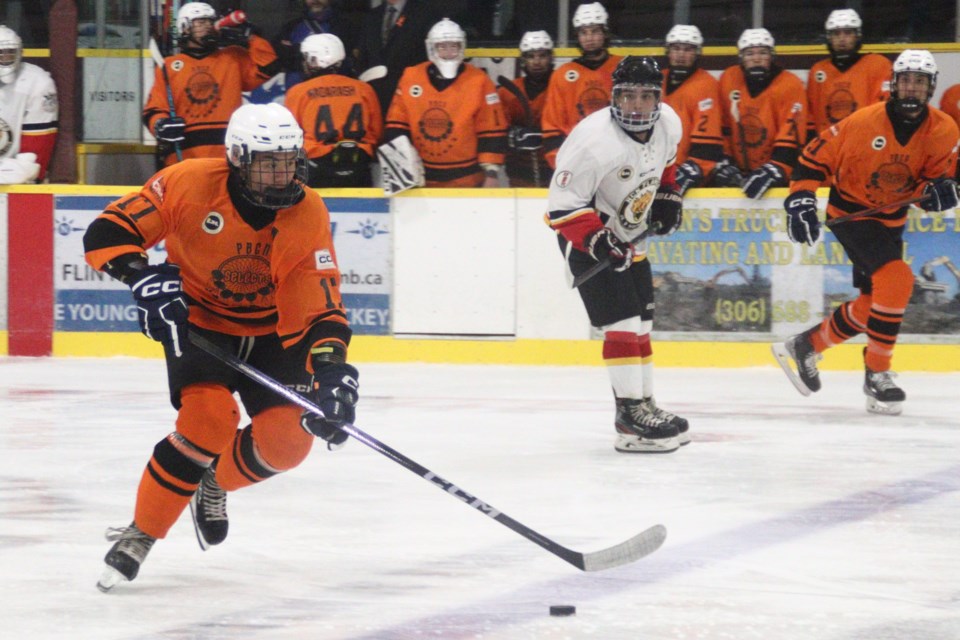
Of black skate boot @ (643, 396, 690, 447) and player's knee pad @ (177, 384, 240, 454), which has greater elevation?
player's knee pad @ (177, 384, 240, 454)

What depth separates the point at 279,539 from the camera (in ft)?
12.0

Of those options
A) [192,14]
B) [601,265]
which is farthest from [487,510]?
[192,14]

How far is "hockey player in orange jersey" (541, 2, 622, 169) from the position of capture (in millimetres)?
7172

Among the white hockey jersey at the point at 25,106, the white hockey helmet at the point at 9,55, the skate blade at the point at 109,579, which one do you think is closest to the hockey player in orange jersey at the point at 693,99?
the white hockey jersey at the point at 25,106

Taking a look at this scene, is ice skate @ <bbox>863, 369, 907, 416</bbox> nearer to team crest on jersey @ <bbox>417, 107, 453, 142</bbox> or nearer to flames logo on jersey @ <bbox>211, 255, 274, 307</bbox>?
team crest on jersey @ <bbox>417, 107, 453, 142</bbox>

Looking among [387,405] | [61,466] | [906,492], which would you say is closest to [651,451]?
[906,492]

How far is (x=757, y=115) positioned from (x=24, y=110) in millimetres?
3669

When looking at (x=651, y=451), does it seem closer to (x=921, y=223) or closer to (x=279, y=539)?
(x=279, y=539)

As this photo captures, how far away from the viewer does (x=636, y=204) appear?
4.98 metres

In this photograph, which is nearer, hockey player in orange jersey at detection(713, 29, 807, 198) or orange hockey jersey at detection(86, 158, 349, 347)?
orange hockey jersey at detection(86, 158, 349, 347)

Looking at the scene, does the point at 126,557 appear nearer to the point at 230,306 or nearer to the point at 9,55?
the point at 230,306

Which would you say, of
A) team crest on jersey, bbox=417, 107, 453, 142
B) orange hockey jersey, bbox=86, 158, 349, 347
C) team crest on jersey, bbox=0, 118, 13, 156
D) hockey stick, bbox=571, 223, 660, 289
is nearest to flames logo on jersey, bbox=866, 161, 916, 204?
hockey stick, bbox=571, 223, 660, 289

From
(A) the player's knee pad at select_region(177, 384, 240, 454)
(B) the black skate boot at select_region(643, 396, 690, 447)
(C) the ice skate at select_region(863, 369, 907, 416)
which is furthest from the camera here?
(C) the ice skate at select_region(863, 369, 907, 416)

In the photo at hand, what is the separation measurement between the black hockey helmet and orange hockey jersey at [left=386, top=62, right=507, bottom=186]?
244 centimetres
